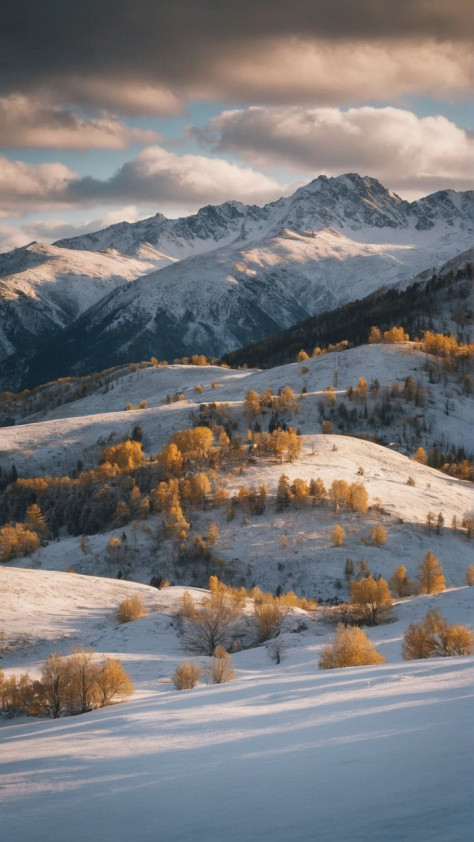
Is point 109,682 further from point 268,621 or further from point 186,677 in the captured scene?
point 268,621

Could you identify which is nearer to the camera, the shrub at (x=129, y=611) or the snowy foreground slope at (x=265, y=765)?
the snowy foreground slope at (x=265, y=765)

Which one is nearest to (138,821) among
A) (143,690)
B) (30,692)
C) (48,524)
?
(30,692)

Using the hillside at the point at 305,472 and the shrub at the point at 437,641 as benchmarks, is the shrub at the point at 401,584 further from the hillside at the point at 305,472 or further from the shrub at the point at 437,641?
the shrub at the point at 437,641

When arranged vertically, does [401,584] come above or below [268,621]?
below

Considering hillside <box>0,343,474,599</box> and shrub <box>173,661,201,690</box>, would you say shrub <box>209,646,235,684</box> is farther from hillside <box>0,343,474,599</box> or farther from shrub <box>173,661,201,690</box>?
hillside <box>0,343,474,599</box>

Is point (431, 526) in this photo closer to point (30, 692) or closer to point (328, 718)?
point (30, 692)

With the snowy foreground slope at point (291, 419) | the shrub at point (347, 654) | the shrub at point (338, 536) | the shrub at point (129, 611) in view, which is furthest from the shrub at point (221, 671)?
the snowy foreground slope at point (291, 419)

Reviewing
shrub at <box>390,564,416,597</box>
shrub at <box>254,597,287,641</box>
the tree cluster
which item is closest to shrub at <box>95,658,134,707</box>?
the tree cluster

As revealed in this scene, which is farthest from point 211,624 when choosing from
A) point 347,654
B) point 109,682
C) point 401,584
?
point 401,584
